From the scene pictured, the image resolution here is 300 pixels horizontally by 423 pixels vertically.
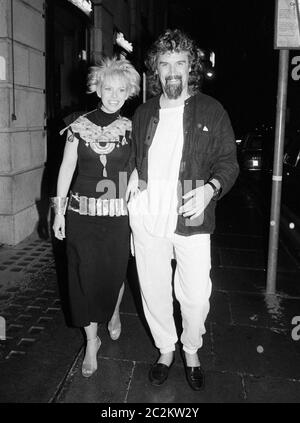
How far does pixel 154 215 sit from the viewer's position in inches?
108

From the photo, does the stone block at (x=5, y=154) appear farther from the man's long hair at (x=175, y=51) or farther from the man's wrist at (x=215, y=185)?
the man's wrist at (x=215, y=185)

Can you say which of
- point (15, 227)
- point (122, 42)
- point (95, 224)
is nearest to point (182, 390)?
point (95, 224)

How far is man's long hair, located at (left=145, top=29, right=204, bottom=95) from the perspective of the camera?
267cm

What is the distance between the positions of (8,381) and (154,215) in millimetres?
1504

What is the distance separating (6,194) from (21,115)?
45.1 inches

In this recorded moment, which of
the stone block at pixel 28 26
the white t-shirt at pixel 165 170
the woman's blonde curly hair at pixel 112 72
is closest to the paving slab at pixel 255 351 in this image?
the white t-shirt at pixel 165 170

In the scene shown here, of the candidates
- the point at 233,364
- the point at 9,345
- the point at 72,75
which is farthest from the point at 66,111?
the point at 233,364

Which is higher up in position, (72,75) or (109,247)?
(72,75)

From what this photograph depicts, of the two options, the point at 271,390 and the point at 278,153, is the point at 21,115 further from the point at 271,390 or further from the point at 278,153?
the point at 271,390

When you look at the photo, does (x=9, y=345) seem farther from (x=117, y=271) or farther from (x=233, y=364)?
(x=233, y=364)

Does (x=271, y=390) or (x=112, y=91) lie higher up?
(x=112, y=91)

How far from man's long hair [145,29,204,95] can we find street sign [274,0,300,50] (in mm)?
1603

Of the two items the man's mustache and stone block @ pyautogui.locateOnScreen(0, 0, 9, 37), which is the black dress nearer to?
the man's mustache

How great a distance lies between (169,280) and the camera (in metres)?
2.89
